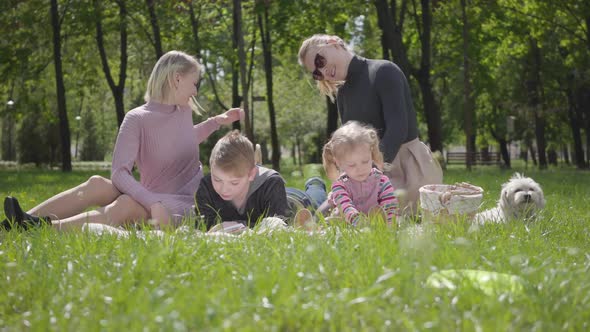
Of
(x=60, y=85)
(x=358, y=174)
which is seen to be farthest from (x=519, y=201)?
(x=60, y=85)

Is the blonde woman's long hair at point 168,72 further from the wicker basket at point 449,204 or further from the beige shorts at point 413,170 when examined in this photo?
the wicker basket at point 449,204

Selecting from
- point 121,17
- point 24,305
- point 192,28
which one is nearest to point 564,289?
point 24,305

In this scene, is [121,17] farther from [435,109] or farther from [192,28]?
[435,109]

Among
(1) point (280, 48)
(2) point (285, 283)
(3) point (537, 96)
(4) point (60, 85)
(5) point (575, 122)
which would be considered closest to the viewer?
(2) point (285, 283)

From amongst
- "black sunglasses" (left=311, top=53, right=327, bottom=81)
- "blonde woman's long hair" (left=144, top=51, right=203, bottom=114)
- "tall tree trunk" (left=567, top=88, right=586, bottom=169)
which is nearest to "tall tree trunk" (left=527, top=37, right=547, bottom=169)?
"tall tree trunk" (left=567, top=88, right=586, bottom=169)

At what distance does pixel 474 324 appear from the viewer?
2189mm

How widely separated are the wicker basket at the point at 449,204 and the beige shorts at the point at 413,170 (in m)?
0.96

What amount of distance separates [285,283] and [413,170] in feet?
11.3

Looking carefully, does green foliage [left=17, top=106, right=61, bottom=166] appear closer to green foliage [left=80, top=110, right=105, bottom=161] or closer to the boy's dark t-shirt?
green foliage [left=80, top=110, right=105, bottom=161]

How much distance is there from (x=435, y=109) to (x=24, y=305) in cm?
2023

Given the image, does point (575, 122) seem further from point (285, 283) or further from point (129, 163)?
point (285, 283)

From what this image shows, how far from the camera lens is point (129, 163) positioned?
540cm

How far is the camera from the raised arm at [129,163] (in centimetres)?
523

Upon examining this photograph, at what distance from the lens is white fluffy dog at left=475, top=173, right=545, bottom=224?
17.6 ft
